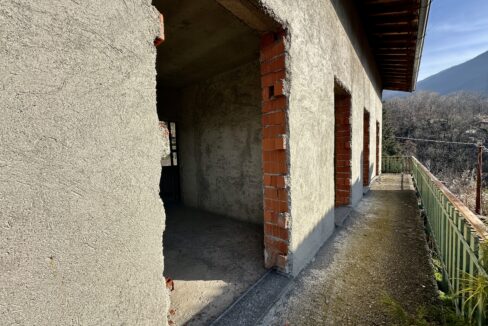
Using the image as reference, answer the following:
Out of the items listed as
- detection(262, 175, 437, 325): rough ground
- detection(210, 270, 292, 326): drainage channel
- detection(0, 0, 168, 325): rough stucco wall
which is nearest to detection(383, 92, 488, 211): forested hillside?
detection(262, 175, 437, 325): rough ground

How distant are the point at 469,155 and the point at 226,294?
27830 mm

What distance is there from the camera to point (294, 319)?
1.85 m

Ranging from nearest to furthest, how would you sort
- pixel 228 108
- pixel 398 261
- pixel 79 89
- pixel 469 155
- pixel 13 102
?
pixel 13 102, pixel 79 89, pixel 398 261, pixel 228 108, pixel 469 155

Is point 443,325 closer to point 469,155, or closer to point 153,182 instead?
point 153,182

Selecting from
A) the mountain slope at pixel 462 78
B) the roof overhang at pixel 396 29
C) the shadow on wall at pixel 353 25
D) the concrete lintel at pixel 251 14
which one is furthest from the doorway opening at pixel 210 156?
the mountain slope at pixel 462 78

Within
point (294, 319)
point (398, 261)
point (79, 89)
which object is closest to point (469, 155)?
point (398, 261)

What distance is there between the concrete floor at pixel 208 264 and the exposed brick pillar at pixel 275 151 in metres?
0.36

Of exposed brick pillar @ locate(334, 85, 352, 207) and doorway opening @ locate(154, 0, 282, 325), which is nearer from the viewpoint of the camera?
doorway opening @ locate(154, 0, 282, 325)

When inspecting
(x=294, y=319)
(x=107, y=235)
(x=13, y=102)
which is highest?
(x=13, y=102)

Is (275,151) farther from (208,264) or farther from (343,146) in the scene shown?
(343,146)

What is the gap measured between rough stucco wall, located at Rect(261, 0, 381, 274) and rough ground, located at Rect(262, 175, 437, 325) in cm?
22

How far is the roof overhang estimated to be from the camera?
4.29 m

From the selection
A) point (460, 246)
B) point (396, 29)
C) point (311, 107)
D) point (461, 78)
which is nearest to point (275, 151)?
point (311, 107)

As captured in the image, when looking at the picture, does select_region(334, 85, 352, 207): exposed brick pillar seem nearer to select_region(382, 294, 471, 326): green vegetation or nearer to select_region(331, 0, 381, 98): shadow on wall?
select_region(331, 0, 381, 98): shadow on wall
